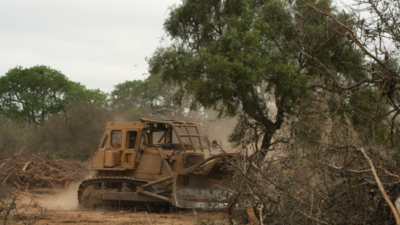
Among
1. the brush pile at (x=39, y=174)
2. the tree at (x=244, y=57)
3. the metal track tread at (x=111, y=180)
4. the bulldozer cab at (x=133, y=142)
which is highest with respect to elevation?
the tree at (x=244, y=57)

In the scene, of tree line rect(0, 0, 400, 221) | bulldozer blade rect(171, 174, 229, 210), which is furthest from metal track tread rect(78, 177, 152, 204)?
tree line rect(0, 0, 400, 221)

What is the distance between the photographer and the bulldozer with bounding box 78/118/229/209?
1155 cm

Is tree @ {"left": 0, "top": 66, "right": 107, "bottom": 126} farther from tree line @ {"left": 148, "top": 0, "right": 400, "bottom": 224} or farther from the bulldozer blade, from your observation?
the bulldozer blade

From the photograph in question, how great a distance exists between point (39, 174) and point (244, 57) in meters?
9.91

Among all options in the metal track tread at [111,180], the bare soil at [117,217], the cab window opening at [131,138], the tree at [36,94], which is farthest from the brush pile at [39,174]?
the tree at [36,94]

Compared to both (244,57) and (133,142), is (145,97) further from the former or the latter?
(133,142)

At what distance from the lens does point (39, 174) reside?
63.0ft

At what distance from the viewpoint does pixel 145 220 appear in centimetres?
1016

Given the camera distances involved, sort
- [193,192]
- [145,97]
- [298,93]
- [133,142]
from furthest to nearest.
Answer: [145,97], [298,93], [133,142], [193,192]

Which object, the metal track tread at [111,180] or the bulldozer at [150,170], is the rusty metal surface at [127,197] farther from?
the metal track tread at [111,180]

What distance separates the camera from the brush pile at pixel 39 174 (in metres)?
18.3

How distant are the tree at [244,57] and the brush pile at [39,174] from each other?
6.07 metres

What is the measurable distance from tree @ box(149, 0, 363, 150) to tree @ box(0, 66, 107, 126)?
18546 millimetres

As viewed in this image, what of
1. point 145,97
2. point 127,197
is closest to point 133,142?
point 127,197
